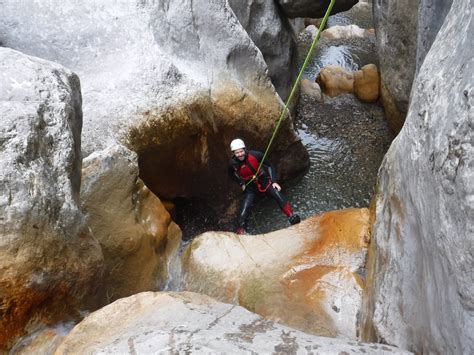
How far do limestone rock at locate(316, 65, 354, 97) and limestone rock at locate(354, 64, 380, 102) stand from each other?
1.33ft

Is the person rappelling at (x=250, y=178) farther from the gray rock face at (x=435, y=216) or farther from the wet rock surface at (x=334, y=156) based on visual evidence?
the gray rock face at (x=435, y=216)

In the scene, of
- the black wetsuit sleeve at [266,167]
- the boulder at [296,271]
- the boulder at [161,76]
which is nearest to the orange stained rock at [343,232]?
the boulder at [296,271]

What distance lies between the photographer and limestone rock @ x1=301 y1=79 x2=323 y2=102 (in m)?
13.1

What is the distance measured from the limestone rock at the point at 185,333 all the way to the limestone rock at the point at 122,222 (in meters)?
2.12

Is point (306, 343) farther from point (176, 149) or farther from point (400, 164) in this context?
point (176, 149)

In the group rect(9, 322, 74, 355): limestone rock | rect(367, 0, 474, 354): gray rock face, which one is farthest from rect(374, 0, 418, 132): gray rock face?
rect(9, 322, 74, 355): limestone rock

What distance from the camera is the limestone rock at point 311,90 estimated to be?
13109 mm

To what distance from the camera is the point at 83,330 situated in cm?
364

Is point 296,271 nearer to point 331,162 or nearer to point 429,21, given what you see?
point 429,21

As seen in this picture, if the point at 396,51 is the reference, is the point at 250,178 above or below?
below

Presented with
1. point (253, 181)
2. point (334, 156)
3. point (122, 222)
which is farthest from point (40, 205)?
point (334, 156)

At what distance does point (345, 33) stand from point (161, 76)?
40.5 ft

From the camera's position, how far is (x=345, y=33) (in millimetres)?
17656

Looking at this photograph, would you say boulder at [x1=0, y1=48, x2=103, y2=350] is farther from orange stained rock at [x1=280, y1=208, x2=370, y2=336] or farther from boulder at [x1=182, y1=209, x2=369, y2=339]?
orange stained rock at [x1=280, y1=208, x2=370, y2=336]
